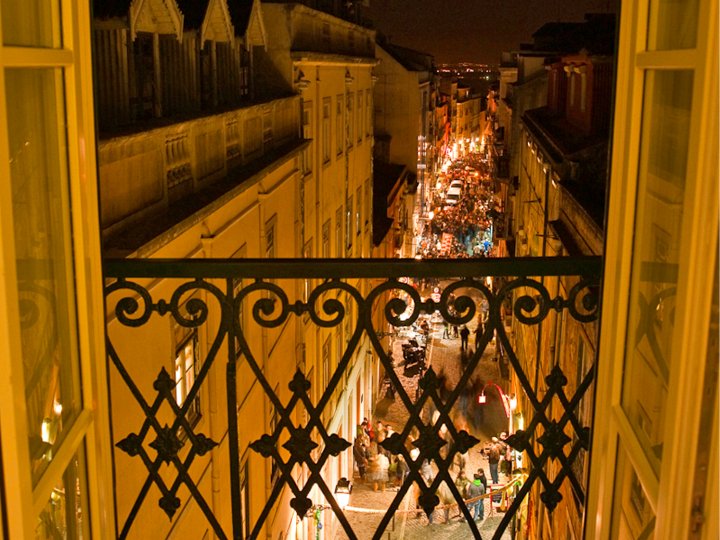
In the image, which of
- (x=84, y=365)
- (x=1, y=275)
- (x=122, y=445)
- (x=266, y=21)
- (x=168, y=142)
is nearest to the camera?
(x=1, y=275)

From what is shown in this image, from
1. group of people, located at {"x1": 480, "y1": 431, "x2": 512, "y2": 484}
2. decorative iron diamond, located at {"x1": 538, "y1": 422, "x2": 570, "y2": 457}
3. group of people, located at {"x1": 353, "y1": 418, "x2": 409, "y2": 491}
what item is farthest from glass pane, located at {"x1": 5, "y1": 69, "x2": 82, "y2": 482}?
group of people, located at {"x1": 353, "y1": 418, "x2": 409, "y2": 491}

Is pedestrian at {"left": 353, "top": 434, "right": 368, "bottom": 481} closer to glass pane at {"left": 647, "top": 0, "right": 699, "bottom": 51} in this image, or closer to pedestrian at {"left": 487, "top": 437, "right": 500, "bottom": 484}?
pedestrian at {"left": 487, "top": 437, "right": 500, "bottom": 484}

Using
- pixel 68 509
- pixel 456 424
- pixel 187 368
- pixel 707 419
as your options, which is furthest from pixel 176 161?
pixel 456 424

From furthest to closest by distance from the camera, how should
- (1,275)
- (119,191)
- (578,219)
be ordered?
(578,219)
(119,191)
(1,275)

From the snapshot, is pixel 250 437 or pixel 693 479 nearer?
pixel 693 479

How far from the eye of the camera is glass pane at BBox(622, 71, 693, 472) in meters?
1.87

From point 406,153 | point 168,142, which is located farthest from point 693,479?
point 406,153

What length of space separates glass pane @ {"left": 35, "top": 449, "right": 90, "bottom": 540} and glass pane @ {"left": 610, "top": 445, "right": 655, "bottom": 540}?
141 cm

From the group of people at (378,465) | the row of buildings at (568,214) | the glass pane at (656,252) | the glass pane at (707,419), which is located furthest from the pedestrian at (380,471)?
the glass pane at (707,419)

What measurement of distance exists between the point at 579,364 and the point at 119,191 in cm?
532

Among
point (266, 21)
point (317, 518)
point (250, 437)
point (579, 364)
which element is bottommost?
point (317, 518)

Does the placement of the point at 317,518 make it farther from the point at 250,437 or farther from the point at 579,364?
the point at 579,364

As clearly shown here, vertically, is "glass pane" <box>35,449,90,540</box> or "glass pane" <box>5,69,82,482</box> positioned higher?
"glass pane" <box>5,69,82,482</box>

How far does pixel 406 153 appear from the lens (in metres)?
38.1
